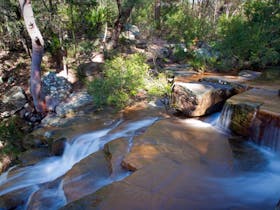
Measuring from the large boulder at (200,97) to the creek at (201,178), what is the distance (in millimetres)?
609

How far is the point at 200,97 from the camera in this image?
20.7 ft

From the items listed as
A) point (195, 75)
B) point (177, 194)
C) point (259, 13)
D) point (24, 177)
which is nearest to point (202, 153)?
point (177, 194)

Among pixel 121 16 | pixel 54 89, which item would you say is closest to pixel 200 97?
pixel 54 89

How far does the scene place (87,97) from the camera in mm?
8398

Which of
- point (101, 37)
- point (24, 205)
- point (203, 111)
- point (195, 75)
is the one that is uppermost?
point (101, 37)

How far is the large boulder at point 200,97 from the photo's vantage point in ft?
21.1

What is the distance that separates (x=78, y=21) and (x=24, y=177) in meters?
8.53

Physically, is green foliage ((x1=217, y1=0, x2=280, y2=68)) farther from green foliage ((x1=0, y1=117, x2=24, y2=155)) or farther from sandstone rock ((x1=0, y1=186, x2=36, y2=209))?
sandstone rock ((x1=0, y1=186, x2=36, y2=209))

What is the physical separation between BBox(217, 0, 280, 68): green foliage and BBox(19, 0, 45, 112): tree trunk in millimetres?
6875

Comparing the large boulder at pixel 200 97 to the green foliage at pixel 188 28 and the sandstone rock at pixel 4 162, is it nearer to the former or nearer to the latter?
the sandstone rock at pixel 4 162

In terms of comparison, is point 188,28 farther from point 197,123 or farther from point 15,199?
point 15,199

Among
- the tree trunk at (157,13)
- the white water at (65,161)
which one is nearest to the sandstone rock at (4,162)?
the white water at (65,161)

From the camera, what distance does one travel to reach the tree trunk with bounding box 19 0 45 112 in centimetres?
690

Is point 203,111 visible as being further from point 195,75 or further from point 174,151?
point 195,75
